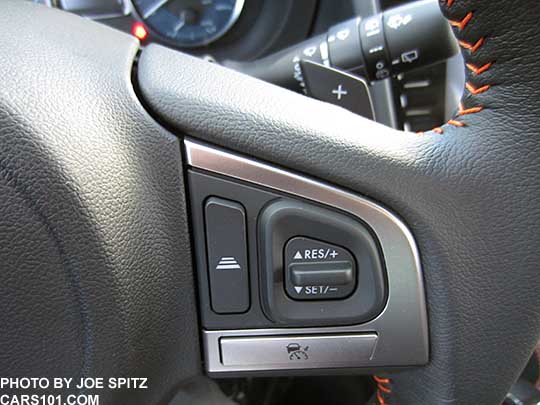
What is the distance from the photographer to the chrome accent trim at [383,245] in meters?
0.66

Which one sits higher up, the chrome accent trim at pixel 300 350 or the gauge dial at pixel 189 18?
the gauge dial at pixel 189 18

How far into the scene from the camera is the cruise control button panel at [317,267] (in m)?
0.68

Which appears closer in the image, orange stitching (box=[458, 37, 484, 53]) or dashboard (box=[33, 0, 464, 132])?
orange stitching (box=[458, 37, 484, 53])

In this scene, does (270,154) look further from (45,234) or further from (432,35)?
(432,35)

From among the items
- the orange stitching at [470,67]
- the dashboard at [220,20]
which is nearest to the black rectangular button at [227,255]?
the orange stitching at [470,67]

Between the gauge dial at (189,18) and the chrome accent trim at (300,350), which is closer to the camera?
the chrome accent trim at (300,350)

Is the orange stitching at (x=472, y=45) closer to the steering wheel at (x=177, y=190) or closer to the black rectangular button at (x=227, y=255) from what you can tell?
the steering wheel at (x=177, y=190)

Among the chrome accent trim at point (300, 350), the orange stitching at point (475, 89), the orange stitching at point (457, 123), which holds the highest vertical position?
the orange stitching at point (475, 89)

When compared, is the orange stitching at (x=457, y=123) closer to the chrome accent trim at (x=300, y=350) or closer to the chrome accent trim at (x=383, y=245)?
the chrome accent trim at (x=383, y=245)

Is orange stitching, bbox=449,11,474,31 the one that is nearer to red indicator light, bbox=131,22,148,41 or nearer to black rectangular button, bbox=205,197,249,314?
black rectangular button, bbox=205,197,249,314

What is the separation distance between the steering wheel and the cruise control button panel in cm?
7

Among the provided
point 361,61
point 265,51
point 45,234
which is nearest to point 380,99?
point 361,61

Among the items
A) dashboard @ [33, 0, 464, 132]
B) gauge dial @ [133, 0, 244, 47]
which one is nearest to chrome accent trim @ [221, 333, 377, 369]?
dashboard @ [33, 0, 464, 132]

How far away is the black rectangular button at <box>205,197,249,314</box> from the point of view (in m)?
0.67
